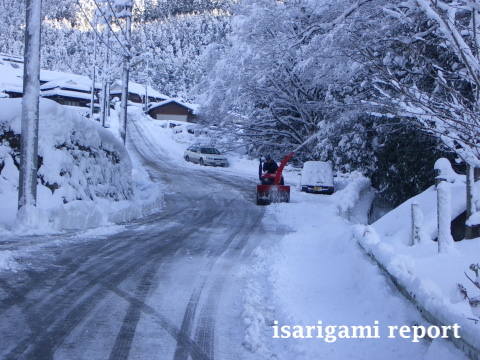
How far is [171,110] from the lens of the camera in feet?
260

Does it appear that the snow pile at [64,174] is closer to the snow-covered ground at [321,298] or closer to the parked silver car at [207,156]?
the snow-covered ground at [321,298]

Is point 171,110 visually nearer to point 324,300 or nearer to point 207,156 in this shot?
point 207,156

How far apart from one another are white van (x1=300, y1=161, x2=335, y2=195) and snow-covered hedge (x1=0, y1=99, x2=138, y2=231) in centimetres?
1176

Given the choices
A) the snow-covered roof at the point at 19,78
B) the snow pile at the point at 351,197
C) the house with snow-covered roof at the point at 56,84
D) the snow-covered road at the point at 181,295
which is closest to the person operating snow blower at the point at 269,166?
the snow pile at the point at 351,197

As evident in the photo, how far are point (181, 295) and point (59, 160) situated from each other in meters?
7.11

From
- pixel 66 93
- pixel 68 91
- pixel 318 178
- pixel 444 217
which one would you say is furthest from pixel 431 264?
pixel 68 91

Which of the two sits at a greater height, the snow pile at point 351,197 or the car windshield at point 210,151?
the car windshield at point 210,151

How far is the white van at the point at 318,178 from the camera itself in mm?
24000

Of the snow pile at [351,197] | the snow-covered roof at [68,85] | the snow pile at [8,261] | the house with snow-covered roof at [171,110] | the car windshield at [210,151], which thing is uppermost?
the snow-covered roof at [68,85]

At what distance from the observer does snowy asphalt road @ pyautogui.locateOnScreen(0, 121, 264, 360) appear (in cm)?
460

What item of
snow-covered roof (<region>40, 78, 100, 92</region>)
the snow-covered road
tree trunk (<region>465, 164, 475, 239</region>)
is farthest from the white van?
snow-covered roof (<region>40, 78, 100, 92</region>)

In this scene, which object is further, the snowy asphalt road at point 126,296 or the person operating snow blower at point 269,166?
the person operating snow blower at point 269,166

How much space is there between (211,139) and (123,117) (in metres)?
10.1

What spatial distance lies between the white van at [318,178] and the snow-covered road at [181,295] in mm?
12054
